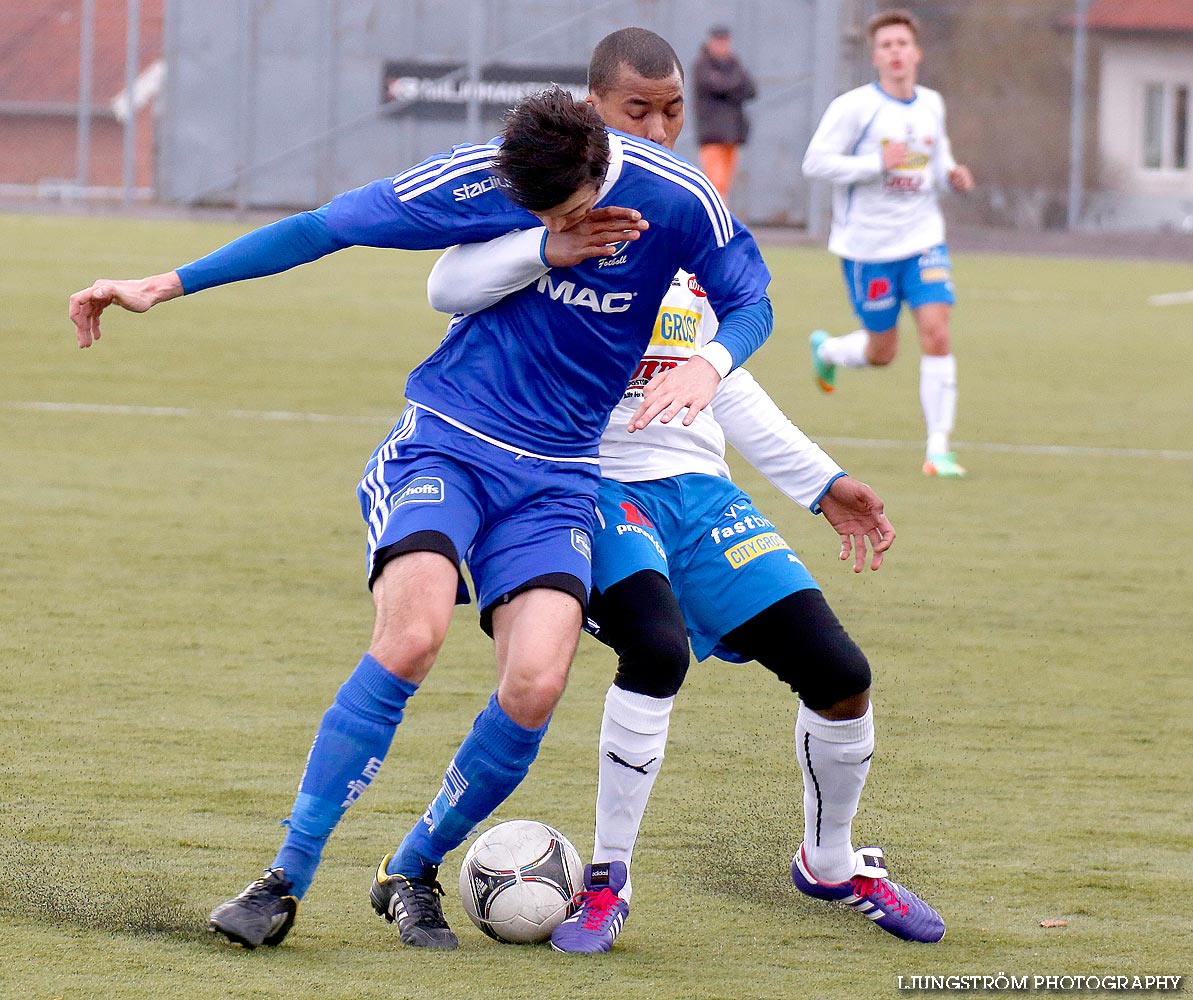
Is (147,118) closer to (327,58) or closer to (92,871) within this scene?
(327,58)

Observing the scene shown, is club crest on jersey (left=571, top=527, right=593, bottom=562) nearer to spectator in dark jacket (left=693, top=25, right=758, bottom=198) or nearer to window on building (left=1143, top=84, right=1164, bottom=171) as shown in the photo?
spectator in dark jacket (left=693, top=25, right=758, bottom=198)

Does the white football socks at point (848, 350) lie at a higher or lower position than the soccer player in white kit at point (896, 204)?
lower

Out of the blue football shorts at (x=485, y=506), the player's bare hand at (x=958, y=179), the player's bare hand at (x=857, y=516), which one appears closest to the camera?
the blue football shorts at (x=485, y=506)

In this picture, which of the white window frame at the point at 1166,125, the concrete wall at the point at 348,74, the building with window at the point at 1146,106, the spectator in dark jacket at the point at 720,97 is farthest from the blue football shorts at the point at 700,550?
the white window frame at the point at 1166,125

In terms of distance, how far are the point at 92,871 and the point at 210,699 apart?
1.49 metres

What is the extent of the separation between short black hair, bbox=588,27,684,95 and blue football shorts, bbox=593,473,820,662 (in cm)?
86

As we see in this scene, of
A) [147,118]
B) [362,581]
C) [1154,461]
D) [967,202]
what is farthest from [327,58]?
[362,581]

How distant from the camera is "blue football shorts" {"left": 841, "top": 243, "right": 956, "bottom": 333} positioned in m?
10.1

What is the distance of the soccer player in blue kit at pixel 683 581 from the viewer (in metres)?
3.91

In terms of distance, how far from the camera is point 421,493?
3.86 metres

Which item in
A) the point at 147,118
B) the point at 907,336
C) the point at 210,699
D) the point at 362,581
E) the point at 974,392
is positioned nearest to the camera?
the point at 210,699

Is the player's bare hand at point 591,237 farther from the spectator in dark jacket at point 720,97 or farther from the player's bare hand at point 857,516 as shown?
the spectator in dark jacket at point 720,97

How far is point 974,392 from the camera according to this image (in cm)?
1362

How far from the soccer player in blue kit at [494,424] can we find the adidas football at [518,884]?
0.09 m
